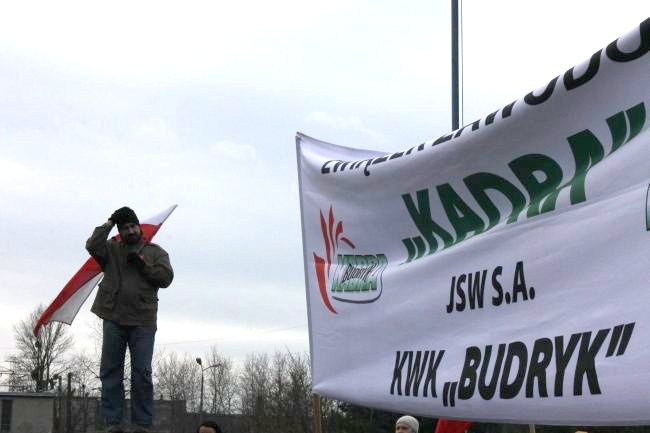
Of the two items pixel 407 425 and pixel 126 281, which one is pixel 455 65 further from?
pixel 126 281

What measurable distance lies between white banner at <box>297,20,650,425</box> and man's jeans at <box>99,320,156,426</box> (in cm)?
159

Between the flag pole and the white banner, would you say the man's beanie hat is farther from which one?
the flag pole

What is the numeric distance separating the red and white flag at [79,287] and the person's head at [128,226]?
0.87 m

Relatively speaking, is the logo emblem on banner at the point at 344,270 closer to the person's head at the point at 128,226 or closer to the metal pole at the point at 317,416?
the metal pole at the point at 317,416

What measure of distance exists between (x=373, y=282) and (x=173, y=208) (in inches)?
114

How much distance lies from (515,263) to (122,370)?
3410mm

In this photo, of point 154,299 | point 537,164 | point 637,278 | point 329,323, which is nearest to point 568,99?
point 537,164

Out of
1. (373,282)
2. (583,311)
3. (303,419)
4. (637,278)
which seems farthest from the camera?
(303,419)

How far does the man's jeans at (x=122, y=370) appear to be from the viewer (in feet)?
21.1

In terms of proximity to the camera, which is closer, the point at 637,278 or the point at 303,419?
the point at 637,278

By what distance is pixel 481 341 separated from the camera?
160 inches

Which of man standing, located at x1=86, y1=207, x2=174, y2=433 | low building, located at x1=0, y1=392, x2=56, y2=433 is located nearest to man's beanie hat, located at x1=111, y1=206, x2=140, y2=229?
man standing, located at x1=86, y1=207, x2=174, y2=433

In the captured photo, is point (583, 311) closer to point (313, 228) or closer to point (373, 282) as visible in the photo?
point (373, 282)

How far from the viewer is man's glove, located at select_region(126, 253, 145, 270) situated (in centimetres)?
634
